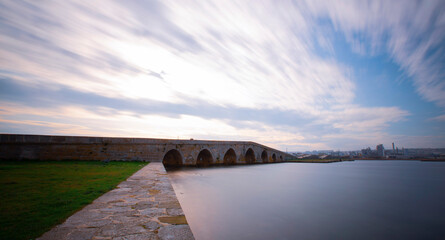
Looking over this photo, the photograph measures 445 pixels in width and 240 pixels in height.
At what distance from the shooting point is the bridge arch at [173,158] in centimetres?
2114

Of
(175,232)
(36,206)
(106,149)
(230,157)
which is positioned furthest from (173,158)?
(175,232)

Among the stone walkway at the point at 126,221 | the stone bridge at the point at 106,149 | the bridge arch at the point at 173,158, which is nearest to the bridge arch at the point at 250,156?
the stone bridge at the point at 106,149

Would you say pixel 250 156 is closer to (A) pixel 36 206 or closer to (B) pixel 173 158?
(B) pixel 173 158

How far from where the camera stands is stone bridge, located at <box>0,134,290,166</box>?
1102 cm

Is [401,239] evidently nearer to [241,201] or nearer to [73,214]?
[241,201]

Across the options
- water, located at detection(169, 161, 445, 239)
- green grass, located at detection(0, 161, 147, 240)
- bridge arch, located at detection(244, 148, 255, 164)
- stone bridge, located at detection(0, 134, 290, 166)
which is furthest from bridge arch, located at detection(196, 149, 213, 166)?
green grass, located at detection(0, 161, 147, 240)

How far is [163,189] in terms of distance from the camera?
518 cm

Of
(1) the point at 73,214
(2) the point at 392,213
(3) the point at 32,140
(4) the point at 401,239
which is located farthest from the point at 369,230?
(3) the point at 32,140

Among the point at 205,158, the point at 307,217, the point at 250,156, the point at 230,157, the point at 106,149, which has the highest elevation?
the point at 106,149

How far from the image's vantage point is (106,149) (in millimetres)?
14297

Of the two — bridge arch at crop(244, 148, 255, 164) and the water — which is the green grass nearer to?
the water

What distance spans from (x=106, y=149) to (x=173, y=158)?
8679 mm

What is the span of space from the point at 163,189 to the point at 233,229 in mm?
2062

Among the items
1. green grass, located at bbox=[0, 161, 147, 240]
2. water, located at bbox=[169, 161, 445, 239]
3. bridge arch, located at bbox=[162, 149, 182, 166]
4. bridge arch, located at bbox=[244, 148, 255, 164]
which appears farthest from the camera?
bridge arch, located at bbox=[244, 148, 255, 164]
